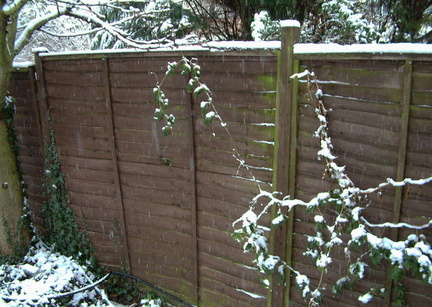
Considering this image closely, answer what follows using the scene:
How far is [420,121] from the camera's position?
242 centimetres

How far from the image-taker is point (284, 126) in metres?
2.95

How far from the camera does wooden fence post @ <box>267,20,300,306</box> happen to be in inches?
111

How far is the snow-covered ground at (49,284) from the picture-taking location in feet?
12.3

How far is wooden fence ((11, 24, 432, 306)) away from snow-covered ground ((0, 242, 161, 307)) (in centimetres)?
39

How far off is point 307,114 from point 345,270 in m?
1.18

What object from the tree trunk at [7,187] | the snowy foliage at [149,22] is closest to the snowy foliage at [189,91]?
the tree trunk at [7,187]

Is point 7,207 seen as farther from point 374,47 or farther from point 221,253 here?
point 374,47

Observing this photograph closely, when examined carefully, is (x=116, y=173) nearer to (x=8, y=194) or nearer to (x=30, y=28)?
(x=8, y=194)

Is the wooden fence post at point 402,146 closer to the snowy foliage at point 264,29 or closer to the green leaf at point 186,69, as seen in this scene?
the green leaf at point 186,69

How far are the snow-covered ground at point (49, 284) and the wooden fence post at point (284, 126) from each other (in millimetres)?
1550

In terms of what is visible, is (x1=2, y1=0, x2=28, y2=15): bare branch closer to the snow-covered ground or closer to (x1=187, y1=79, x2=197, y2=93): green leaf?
(x1=187, y1=79, x2=197, y2=93): green leaf

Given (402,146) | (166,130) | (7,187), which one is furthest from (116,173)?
(402,146)

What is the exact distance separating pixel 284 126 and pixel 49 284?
9.29 feet

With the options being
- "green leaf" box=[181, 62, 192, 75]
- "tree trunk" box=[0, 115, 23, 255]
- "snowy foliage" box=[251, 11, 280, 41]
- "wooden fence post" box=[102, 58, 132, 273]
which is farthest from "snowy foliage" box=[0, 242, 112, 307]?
"snowy foliage" box=[251, 11, 280, 41]
